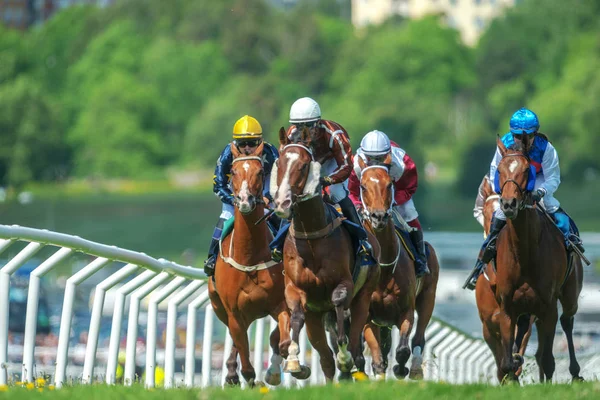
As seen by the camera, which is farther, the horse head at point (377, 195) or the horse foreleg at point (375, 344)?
the horse foreleg at point (375, 344)

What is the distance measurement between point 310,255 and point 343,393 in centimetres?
246

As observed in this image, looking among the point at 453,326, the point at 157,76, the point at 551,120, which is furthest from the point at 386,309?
the point at 157,76

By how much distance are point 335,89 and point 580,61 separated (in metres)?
21.7

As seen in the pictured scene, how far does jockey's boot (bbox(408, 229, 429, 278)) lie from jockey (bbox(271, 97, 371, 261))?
58.0 inches

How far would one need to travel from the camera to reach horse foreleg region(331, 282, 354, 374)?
955cm

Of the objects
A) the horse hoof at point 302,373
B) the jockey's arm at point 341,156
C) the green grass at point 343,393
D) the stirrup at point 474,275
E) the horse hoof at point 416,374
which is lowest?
the green grass at point 343,393

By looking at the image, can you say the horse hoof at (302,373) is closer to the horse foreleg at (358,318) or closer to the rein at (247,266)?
the horse foreleg at (358,318)

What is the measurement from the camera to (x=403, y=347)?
11008 mm

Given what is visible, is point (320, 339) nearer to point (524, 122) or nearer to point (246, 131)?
point (246, 131)

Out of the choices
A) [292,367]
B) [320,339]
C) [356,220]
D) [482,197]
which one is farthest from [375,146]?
[482,197]

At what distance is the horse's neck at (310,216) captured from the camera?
9.62 metres

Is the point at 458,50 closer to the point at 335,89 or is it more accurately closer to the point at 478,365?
the point at 335,89

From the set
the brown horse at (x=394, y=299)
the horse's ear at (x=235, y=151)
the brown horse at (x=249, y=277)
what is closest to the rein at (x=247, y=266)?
the brown horse at (x=249, y=277)

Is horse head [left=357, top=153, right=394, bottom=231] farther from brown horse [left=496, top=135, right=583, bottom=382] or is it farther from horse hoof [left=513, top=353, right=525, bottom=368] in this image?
horse hoof [left=513, top=353, right=525, bottom=368]
